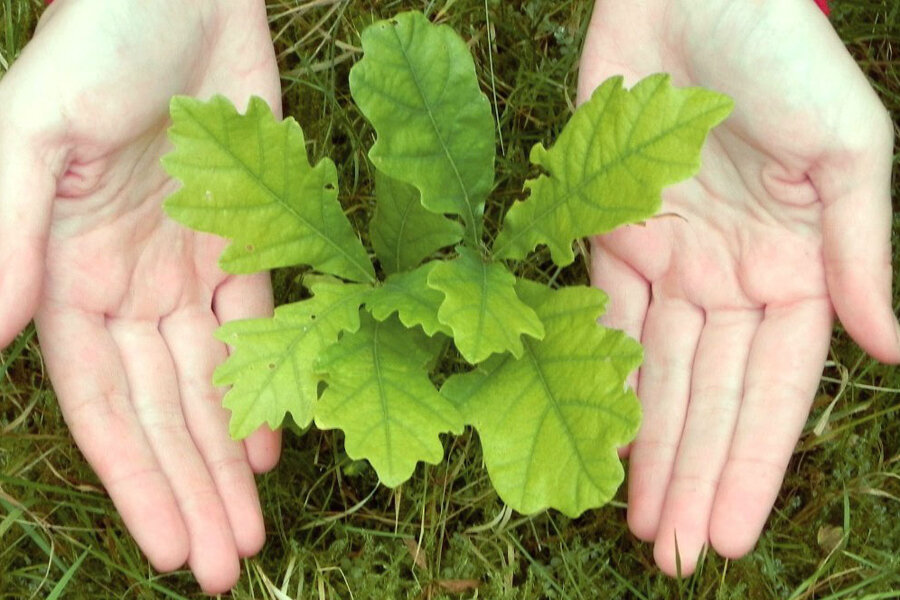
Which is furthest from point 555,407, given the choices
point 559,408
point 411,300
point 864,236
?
point 864,236

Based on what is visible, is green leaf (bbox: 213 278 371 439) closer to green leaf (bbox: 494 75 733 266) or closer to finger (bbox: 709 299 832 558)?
green leaf (bbox: 494 75 733 266)

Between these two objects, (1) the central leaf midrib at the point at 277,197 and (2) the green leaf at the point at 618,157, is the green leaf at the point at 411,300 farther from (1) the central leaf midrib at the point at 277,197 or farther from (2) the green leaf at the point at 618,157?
(2) the green leaf at the point at 618,157

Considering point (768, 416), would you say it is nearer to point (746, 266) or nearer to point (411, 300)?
point (746, 266)

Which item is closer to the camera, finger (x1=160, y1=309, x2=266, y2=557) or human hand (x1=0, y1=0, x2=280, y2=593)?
human hand (x1=0, y1=0, x2=280, y2=593)

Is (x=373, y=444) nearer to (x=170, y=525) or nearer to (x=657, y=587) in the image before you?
(x=170, y=525)

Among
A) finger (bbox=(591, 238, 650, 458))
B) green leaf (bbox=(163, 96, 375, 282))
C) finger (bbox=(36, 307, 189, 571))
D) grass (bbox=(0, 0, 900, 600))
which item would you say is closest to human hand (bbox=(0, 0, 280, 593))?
finger (bbox=(36, 307, 189, 571))

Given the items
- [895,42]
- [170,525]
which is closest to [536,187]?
[170,525]
